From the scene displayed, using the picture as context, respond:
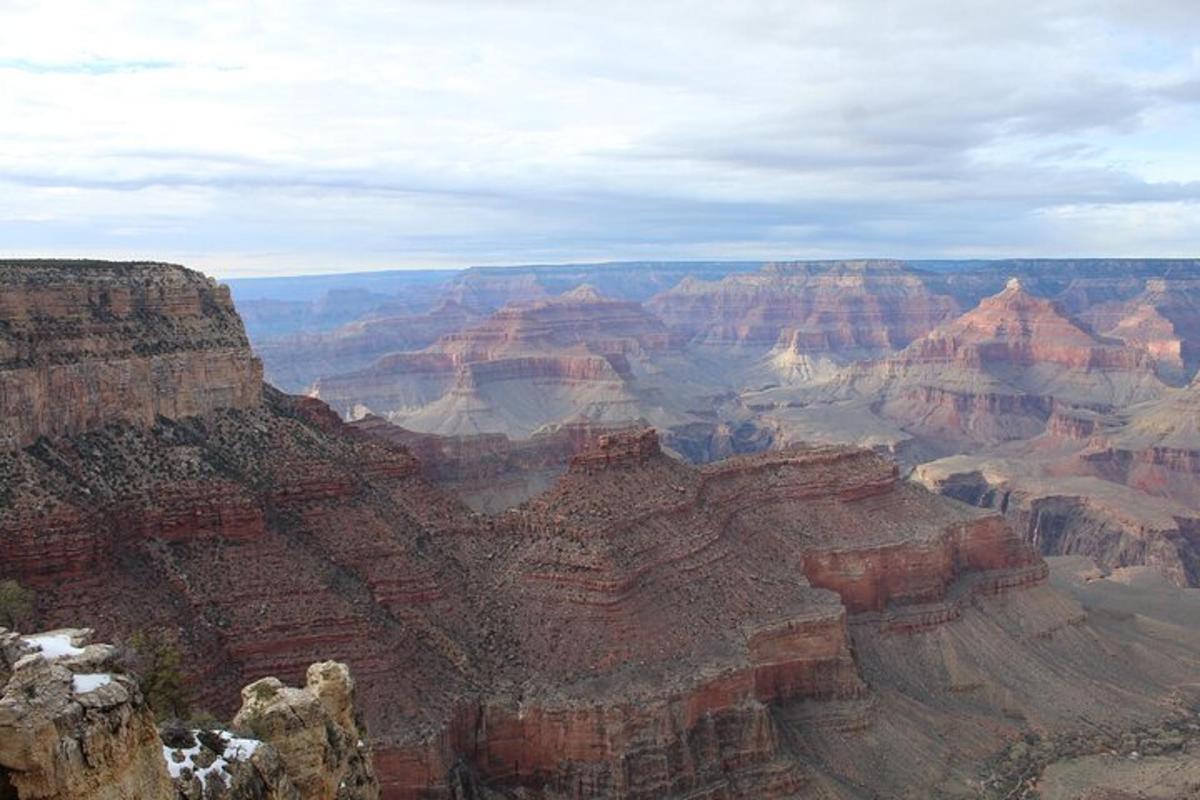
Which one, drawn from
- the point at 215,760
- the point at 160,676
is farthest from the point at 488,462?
the point at 215,760

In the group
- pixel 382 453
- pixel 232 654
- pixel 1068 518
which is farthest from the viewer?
pixel 1068 518

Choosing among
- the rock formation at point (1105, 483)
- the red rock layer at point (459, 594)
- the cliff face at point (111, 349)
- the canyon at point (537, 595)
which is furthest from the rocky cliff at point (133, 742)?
the rock formation at point (1105, 483)

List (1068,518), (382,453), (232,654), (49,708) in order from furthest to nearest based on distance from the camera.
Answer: (1068,518) → (382,453) → (232,654) → (49,708)

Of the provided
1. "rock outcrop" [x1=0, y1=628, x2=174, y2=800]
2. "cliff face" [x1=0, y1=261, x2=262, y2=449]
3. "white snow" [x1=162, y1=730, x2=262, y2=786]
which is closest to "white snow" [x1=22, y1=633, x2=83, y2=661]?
"rock outcrop" [x1=0, y1=628, x2=174, y2=800]

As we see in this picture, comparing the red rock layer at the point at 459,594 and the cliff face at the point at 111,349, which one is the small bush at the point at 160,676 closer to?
the red rock layer at the point at 459,594

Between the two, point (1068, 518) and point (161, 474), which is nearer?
point (161, 474)

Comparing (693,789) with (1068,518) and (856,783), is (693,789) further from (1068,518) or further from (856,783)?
(1068,518)

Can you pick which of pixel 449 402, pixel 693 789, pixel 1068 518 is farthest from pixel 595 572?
pixel 449 402
